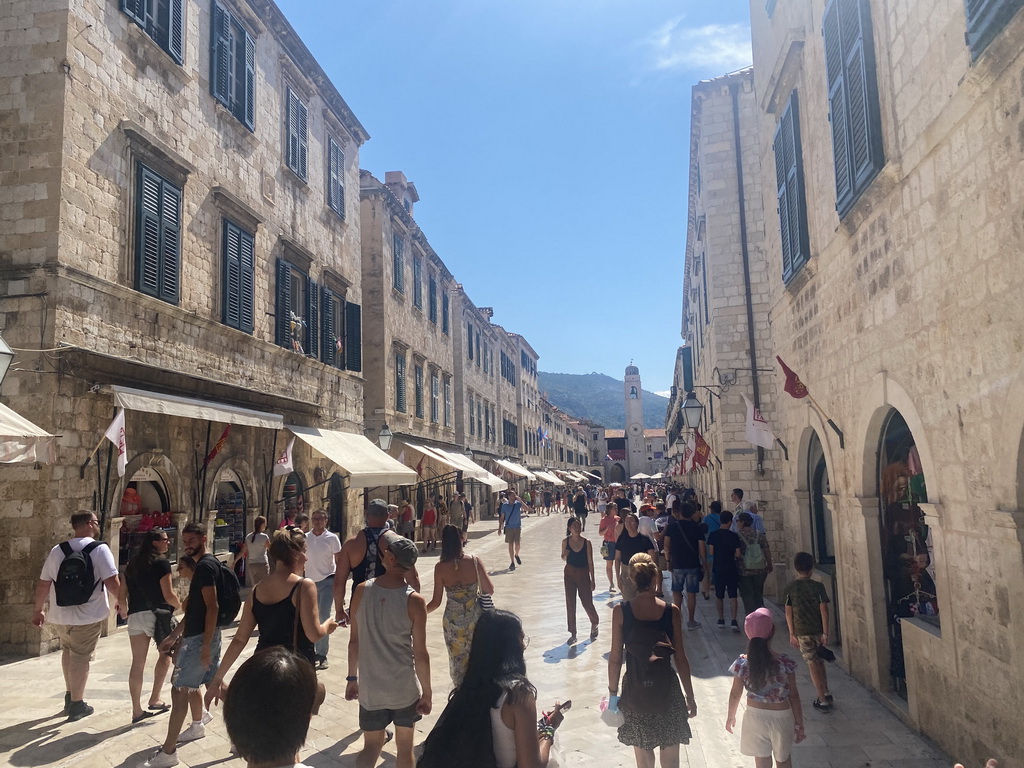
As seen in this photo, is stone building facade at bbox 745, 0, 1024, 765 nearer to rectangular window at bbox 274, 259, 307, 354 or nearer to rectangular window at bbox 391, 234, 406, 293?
rectangular window at bbox 274, 259, 307, 354

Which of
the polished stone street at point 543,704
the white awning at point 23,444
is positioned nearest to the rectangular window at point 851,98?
the polished stone street at point 543,704

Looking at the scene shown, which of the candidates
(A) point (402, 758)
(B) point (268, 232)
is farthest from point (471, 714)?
(B) point (268, 232)

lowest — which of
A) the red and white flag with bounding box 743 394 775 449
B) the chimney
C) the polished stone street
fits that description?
the polished stone street

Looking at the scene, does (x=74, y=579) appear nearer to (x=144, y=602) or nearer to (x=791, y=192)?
(x=144, y=602)

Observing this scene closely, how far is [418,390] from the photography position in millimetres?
24766

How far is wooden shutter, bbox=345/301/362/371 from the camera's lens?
17891 millimetres

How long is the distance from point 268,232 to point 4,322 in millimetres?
6095

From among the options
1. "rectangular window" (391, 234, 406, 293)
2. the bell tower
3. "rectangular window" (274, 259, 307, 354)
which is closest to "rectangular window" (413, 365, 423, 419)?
"rectangular window" (391, 234, 406, 293)

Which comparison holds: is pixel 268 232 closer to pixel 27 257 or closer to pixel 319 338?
pixel 319 338

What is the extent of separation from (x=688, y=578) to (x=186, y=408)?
721 cm

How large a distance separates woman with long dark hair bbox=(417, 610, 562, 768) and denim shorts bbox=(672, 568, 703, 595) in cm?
753

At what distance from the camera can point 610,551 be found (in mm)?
12570

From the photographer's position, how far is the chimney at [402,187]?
94.0 feet

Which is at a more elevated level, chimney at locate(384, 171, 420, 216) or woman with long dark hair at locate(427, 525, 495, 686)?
chimney at locate(384, 171, 420, 216)
